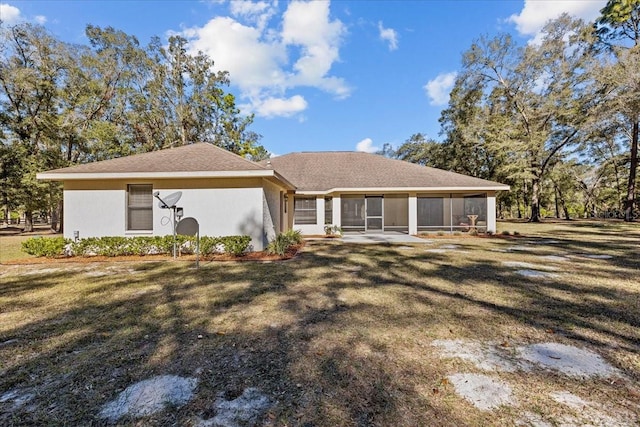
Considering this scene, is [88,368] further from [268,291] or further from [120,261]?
[120,261]

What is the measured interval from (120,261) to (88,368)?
21.4 ft

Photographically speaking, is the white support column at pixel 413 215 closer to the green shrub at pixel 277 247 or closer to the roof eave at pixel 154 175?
Result: the green shrub at pixel 277 247

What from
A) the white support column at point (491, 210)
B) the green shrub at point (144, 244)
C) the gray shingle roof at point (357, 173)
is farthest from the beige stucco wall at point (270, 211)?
the white support column at point (491, 210)

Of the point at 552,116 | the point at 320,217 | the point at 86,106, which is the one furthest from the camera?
the point at 552,116

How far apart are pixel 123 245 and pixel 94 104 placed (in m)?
17.9

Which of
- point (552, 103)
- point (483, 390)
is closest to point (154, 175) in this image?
point (483, 390)

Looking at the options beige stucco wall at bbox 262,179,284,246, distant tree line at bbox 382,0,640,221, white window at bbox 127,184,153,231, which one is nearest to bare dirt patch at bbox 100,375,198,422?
beige stucco wall at bbox 262,179,284,246

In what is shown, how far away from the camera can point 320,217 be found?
50.4ft

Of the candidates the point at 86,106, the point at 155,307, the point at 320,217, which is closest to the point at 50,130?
the point at 86,106

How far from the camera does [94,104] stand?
20.9 meters

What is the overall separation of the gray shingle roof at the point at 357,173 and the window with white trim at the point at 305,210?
2.49 ft

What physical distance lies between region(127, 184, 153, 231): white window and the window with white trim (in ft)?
23.7

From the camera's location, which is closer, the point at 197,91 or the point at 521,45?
the point at 521,45

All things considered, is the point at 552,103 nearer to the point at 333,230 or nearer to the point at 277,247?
the point at 333,230
